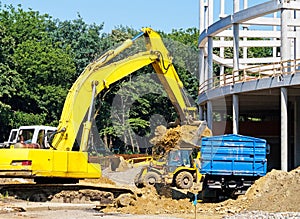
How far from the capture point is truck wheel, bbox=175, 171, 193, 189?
2925 cm

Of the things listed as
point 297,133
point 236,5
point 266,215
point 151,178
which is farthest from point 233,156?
point 236,5

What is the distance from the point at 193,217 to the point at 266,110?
23668 mm

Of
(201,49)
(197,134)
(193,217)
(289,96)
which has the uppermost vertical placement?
(201,49)

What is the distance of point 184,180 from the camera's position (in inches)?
1156

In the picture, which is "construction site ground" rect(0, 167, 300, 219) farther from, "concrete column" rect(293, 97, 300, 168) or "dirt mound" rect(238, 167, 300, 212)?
"concrete column" rect(293, 97, 300, 168)

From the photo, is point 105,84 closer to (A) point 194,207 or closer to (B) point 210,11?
(A) point 194,207

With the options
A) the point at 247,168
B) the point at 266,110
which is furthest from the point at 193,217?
the point at 266,110

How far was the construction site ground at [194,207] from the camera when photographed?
22288 mm

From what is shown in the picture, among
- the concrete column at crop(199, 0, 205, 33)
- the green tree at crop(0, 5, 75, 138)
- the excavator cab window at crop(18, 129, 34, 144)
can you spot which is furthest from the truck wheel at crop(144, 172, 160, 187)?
the green tree at crop(0, 5, 75, 138)

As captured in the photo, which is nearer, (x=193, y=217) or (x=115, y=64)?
(x=193, y=217)

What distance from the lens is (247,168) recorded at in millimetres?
25656

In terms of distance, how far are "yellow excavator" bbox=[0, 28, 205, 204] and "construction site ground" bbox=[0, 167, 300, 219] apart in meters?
1.13

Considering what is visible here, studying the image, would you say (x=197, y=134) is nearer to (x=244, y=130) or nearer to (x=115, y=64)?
(x=115, y=64)

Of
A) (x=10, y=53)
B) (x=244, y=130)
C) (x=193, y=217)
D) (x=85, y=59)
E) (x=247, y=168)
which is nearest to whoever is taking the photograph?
(x=193, y=217)
